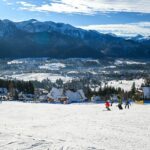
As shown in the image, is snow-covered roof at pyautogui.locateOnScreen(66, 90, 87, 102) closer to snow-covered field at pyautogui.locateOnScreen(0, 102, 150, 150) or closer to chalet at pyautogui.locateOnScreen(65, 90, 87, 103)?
chalet at pyautogui.locateOnScreen(65, 90, 87, 103)

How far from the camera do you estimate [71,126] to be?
26062 millimetres

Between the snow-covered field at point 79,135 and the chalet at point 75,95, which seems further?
the chalet at point 75,95

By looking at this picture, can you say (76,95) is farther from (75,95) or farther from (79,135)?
(79,135)

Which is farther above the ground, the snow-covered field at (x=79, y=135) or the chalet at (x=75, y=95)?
the snow-covered field at (x=79, y=135)

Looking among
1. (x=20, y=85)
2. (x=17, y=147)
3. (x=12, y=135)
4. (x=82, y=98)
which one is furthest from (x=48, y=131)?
(x=20, y=85)

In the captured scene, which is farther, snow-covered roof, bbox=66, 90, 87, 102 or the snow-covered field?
snow-covered roof, bbox=66, 90, 87, 102

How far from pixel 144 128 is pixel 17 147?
981 cm

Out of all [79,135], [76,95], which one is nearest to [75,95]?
[76,95]

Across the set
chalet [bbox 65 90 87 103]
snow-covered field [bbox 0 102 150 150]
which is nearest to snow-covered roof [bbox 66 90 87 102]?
chalet [bbox 65 90 87 103]

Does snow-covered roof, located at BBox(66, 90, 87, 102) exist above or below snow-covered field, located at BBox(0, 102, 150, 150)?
below

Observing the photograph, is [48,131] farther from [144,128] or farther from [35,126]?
[144,128]

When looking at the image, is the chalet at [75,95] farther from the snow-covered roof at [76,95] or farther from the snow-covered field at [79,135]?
the snow-covered field at [79,135]

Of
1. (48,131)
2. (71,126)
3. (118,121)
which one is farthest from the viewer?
(118,121)

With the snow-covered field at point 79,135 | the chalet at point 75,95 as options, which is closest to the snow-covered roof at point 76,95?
the chalet at point 75,95
